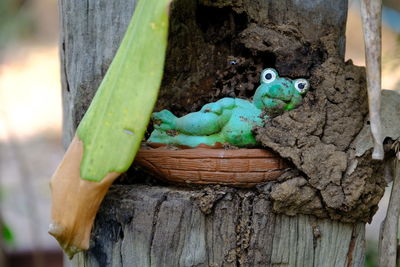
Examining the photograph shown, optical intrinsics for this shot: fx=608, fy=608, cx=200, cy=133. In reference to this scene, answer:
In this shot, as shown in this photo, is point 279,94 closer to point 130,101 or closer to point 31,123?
point 130,101

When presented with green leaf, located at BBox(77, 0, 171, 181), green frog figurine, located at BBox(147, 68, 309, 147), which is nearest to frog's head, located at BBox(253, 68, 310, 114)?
green frog figurine, located at BBox(147, 68, 309, 147)

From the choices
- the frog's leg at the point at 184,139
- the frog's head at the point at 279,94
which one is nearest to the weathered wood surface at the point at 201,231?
the frog's leg at the point at 184,139

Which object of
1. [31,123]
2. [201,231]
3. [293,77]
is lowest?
[31,123]

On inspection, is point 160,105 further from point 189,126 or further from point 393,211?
point 393,211

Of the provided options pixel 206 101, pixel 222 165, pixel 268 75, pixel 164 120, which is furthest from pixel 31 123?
pixel 222 165

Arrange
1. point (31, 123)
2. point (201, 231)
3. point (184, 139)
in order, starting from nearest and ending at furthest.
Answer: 1. point (201, 231)
2. point (184, 139)
3. point (31, 123)

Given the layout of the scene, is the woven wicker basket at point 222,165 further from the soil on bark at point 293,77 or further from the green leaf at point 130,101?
the green leaf at point 130,101
